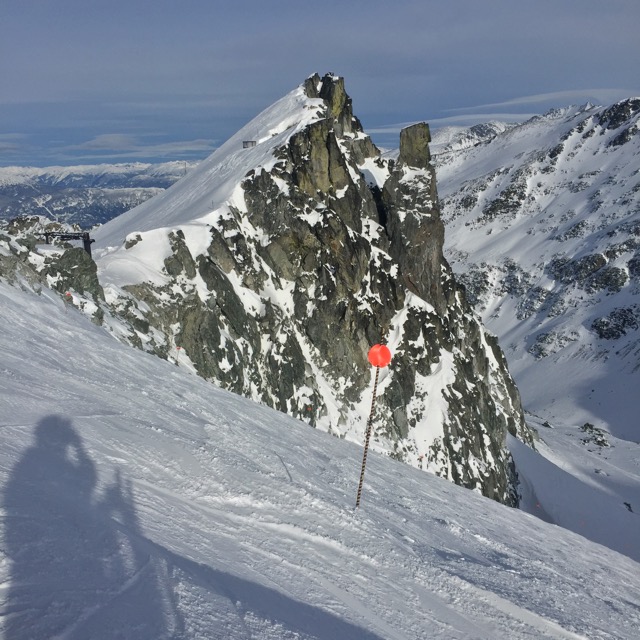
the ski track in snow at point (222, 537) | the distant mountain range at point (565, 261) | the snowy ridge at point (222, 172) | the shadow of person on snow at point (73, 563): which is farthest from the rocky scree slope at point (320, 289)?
the distant mountain range at point (565, 261)

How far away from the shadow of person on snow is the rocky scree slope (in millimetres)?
17115

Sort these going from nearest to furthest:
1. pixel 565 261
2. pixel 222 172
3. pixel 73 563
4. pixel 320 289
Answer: pixel 73 563 → pixel 320 289 → pixel 222 172 → pixel 565 261

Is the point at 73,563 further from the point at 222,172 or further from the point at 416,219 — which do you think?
the point at 416,219

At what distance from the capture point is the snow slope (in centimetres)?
445

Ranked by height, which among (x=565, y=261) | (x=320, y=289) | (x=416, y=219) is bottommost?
(x=565, y=261)

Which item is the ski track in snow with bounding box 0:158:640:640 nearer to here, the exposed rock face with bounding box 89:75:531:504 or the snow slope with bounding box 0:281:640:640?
the snow slope with bounding box 0:281:640:640

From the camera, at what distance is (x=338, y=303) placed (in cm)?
4428

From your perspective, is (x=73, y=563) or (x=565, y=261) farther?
(x=565, y=261)

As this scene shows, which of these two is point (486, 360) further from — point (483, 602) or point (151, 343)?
point (483, 602)

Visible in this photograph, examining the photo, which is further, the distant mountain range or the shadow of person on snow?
the distant mountain range

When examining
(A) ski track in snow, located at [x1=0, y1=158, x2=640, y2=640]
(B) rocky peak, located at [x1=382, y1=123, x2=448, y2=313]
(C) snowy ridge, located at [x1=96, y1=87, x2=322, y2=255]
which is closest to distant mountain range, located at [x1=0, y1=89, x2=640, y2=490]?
(B) rocky peak, located at [x1=382, y1=123, x2=448, y2=313]

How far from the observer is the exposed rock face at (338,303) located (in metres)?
33.0

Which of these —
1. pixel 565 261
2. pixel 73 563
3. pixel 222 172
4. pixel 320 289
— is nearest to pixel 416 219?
pixel 320 289

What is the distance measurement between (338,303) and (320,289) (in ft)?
6.64
